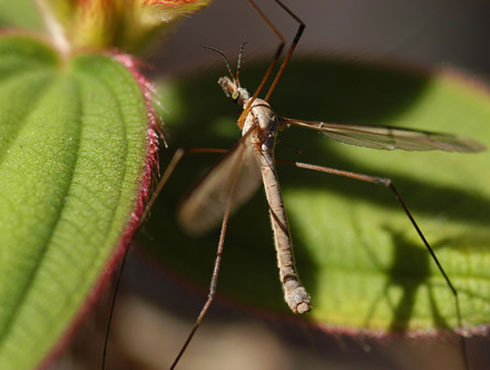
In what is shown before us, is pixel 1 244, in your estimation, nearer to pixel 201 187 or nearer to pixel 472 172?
pixel 201 187

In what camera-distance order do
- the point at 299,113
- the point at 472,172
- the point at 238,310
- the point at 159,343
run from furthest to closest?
the point at 159,343, the point at 299,113, the point at 472,172, the point at 238,310

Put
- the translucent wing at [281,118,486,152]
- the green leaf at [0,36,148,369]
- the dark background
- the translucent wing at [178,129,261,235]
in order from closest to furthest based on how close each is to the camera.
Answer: the green leaf at [0,36,148,369], the translucent wing at [178,129,261,235], the translucent wing at [281,118,486,152], the dark background

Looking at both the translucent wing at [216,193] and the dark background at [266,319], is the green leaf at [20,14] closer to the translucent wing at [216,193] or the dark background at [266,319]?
the dark background at [266,319]

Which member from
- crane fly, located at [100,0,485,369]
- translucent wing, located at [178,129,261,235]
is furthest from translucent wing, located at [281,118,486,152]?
translucent wing, located at [178,129,261,235]

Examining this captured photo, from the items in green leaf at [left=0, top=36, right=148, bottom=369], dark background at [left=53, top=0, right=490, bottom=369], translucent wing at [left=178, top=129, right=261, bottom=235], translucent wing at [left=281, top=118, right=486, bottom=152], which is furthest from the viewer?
dark background at [left=53, top=0, right=490, bottom=369]

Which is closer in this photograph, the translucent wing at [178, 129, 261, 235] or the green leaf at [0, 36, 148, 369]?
the green leaf at [0, 36, 148, 369]

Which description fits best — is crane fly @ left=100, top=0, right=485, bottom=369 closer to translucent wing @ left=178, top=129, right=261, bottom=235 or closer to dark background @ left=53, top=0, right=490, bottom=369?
translucent wing @ left=178, top=129, right=261, bottom=235

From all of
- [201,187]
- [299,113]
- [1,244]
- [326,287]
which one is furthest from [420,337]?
[1,244]
